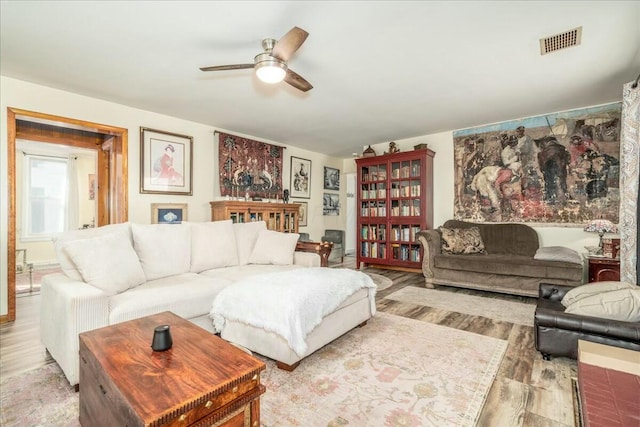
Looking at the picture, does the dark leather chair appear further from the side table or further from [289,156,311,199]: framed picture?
[289,156,311,199]: framed picture

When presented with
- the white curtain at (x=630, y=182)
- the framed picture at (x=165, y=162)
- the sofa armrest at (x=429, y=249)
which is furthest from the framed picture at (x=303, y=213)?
the white curtain at (x=630, y=182)

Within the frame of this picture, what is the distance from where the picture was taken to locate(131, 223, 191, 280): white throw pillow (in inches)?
105

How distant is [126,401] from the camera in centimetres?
96

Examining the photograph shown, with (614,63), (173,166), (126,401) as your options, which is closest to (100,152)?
(173,166)

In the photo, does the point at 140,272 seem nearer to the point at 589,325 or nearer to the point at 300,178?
the point at 589,325

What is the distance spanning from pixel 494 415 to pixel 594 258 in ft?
9.39

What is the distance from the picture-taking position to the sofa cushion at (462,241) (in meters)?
4.28

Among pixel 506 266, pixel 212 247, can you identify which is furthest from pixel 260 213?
pixel 506 266

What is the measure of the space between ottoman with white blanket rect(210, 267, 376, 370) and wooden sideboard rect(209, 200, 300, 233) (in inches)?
87.9

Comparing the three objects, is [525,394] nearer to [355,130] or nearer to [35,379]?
[35,379]

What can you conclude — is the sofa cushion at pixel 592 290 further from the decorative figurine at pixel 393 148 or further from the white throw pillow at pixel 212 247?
the decorative figurine at pixel 393 148

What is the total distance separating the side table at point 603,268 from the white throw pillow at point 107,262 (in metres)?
4.70

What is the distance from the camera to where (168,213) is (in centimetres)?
418

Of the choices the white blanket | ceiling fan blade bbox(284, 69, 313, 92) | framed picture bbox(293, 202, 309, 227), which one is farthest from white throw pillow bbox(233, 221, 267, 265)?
framed picture bbox(293, 202, 309, 227)
